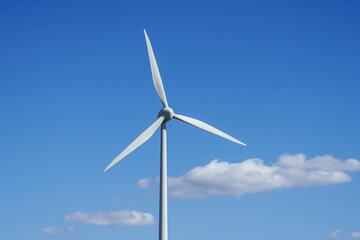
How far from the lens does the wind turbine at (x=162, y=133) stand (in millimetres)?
34250

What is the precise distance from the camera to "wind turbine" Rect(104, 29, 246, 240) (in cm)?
3425

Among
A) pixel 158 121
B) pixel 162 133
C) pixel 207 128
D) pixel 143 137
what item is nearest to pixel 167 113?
pixel 158 121

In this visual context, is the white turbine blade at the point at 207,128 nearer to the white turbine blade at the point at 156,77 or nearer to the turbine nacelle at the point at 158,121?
the turbine nacelle at the point at 158,121

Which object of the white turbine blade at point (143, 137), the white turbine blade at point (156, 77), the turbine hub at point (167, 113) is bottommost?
the white turbine blade at point (143, 137)

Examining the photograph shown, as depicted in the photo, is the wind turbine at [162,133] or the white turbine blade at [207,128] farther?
the white turbine blade at [207,128]

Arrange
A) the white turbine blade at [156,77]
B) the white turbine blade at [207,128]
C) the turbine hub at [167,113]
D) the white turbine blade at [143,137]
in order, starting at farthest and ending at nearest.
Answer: the white turbine blade at [207,128], the white turbine blade at [156,77], the turbine hub at [167,113], the white turbine blade at [143,137]

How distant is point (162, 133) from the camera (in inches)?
1425

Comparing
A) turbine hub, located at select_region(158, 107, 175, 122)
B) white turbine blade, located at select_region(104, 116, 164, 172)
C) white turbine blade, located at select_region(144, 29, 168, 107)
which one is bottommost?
white turbine blade, located at select_region(104, 116, 164, 172)

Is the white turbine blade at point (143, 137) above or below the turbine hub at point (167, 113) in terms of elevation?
below

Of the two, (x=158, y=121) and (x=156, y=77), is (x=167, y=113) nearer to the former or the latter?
(x=158, y=121)

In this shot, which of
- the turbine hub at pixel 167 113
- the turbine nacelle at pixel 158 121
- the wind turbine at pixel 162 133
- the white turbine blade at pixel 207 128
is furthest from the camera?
the white turbine blade at pixel 207 128

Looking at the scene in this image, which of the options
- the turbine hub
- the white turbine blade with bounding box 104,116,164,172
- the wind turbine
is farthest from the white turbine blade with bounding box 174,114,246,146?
the white turbine blade with bounding box 104,116,164,172

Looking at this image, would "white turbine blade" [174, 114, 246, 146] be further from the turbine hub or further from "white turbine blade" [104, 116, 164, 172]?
"white turbine blade" [104, 116, 164, 172]

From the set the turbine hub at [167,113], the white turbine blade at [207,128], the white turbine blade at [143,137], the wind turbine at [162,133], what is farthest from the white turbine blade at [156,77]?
the white turbine blade at [207,128]
